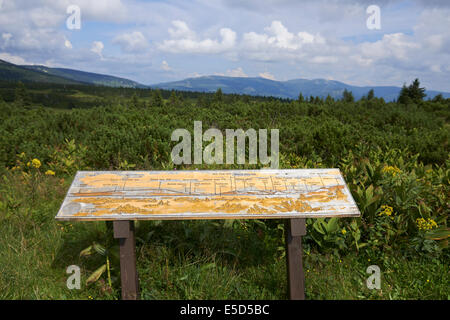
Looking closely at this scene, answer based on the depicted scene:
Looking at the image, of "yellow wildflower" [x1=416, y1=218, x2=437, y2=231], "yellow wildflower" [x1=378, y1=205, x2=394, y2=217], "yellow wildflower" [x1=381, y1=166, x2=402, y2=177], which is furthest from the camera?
"yellow wildflower" [x1=381, y1=166, x2=402, y2=177]

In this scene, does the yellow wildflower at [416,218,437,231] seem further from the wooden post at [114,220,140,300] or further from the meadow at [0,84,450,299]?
the wooden post at [114,220,140,300]

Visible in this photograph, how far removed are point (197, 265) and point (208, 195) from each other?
2.99 ft

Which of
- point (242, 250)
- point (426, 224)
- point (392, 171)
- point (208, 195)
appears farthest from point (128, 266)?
point (392, 171)

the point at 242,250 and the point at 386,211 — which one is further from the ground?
the point at 386,211

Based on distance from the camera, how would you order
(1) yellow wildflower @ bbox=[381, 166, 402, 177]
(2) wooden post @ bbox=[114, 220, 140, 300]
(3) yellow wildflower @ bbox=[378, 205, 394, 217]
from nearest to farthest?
(2) wooden post @ bbox=[114, 220, 140, 300], (3) yellow wildflower @ bbox=[378, 205, 394, 217], (1) yellow wildflower @ bbox=[381, 166, 402, 177]

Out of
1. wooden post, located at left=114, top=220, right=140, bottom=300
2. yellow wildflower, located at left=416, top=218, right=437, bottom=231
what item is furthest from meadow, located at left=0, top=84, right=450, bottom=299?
wooden post, located at left=114, top=220, right=140, bottom=300

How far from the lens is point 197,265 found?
2951 mm

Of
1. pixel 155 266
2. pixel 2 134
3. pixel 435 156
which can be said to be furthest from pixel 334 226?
pixel 2 134

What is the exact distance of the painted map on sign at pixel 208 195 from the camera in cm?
230

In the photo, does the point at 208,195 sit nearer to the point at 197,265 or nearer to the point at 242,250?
the point at 197,265

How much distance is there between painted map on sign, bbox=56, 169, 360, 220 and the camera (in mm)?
2301

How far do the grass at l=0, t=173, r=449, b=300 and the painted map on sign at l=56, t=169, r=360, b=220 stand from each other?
68cm
